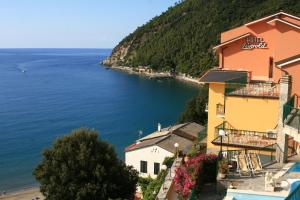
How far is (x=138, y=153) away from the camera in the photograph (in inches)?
1353

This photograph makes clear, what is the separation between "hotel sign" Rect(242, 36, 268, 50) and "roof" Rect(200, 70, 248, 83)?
1691 mm

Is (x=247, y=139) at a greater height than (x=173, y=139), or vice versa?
(x=247, y=139)

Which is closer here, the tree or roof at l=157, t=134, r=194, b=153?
the tree

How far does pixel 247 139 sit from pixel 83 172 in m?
9.69

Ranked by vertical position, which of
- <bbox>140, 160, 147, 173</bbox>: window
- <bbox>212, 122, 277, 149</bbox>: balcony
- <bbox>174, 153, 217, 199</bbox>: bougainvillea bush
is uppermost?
<bbox>212, 122, 277, 149</bbox>: balcony

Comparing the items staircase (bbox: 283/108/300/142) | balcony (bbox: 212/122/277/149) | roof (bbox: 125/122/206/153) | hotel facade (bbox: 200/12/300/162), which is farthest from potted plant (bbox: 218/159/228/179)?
roof (bbox: 125/122/206/153)

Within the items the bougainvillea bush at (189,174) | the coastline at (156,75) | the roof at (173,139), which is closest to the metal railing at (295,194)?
the bougainvillea bush at (189,174)

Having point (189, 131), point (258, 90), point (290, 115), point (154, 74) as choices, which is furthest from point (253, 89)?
point (154, 74)

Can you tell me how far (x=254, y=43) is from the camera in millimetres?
22688

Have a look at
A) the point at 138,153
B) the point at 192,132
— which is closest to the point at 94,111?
the point at 192,132

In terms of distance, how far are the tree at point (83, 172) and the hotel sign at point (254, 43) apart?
1013cm

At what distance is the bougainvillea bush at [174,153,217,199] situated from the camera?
13898 mm

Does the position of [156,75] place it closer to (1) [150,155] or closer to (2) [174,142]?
(2) [174,142]

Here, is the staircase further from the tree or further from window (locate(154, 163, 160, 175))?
window (locate(154, 163, 160, 175))
